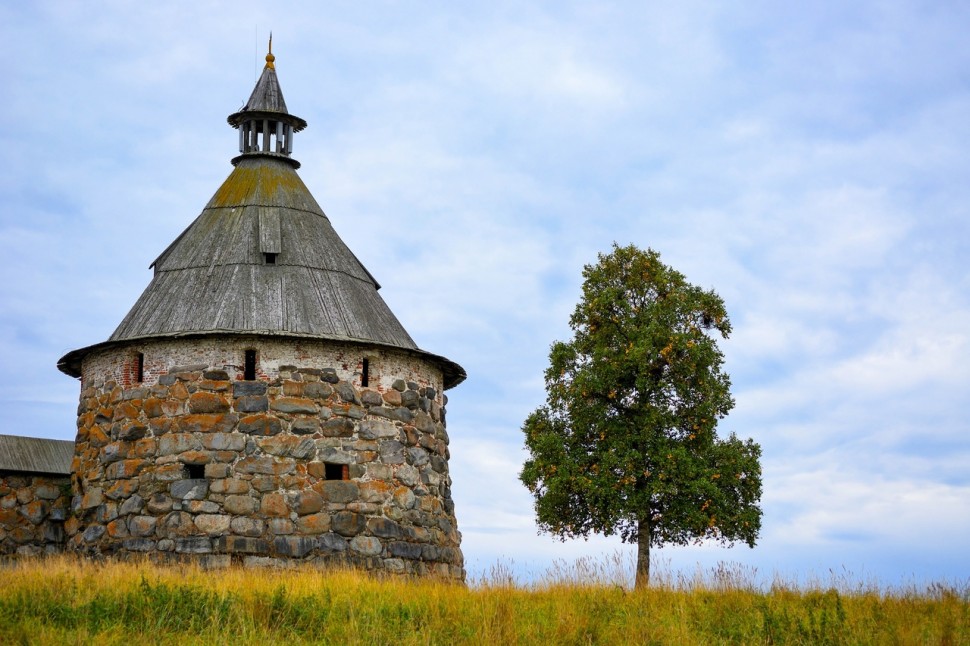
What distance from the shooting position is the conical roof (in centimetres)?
2373

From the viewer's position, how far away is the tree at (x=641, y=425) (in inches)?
974

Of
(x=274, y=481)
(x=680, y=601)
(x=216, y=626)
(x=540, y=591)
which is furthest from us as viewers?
(x=274, y=481)

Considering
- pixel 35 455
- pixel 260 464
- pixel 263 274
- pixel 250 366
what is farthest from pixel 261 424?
pixel 35 455

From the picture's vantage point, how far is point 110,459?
77.0ft

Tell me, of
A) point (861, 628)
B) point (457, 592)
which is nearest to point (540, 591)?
point (457, 592)

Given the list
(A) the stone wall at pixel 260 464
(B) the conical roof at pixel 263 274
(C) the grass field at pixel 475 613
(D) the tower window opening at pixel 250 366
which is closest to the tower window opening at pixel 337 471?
(A) the stone wall at pixel 260 464

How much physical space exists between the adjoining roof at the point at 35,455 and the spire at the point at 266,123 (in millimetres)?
7499

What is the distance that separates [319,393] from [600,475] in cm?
610

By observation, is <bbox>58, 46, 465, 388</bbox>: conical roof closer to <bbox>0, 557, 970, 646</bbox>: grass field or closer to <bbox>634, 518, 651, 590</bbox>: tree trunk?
<bbox>634, 518, 651, 590</bbox>: tree trunk

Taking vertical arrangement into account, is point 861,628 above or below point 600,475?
below

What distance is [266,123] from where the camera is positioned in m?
27.9

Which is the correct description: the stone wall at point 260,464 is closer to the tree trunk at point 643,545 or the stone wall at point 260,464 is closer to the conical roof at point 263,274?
the conical roof at point 263,274

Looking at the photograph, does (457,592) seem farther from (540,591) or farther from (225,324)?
(225,324)

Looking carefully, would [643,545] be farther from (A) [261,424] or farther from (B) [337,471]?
(A) [261,424]
